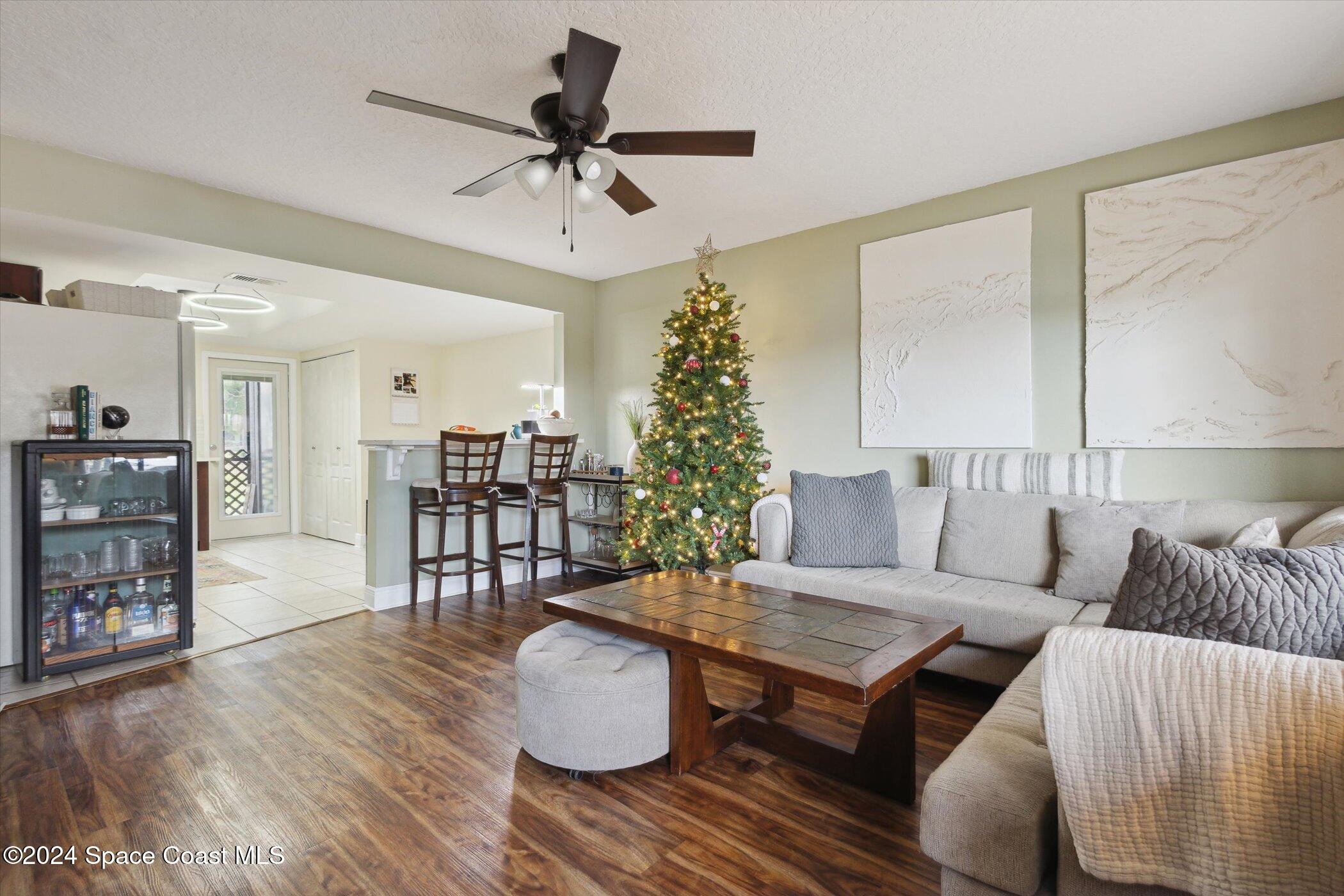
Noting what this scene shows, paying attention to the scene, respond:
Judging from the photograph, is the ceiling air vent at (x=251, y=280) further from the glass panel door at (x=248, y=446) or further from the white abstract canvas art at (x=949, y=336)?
the white abstract canvas art at (x=949, y=336)

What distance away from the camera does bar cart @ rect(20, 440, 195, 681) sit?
2963mm

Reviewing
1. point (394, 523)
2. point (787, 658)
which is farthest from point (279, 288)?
point (787, 658)

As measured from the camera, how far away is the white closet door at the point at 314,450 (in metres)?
7.46

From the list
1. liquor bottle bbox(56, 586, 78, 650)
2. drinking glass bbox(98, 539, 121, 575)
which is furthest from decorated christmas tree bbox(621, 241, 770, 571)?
liquor bottle bbox(56, 586, 78, 650)

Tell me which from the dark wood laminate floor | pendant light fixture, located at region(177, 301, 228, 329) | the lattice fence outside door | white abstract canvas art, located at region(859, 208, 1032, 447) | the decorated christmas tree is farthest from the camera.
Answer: the lattice fence outside door

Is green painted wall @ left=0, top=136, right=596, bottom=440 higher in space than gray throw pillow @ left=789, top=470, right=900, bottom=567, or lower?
higher

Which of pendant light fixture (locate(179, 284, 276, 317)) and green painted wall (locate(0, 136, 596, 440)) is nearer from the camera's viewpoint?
green painted wall (locate(0, 136, 596, 440))

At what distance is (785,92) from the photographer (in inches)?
104

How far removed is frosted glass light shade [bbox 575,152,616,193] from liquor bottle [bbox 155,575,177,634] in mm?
3047

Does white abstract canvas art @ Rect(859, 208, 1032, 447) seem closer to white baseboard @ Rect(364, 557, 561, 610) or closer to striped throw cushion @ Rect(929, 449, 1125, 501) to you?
striped throw cushion @ Rect(929, 449, 1125, 501)

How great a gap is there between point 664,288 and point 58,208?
3575 millimetres

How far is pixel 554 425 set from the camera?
16.5ft

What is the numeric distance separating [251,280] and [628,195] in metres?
3.11

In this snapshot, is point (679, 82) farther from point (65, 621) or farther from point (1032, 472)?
point (65, 621)
